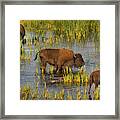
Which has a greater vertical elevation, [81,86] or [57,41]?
[57,41]

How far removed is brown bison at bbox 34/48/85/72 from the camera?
1.14m

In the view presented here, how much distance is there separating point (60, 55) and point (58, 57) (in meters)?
0.01

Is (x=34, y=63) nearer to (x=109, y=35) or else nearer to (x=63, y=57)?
(x=63, y=57)

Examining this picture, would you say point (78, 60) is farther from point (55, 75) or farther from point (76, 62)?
point (55, 75)

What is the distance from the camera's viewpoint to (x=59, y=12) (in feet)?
3.73

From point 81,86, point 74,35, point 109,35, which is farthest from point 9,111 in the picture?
point 109,35

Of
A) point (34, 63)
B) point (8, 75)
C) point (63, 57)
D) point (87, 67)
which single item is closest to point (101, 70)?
point (87, 67)

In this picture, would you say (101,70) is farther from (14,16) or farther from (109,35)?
(14,16)

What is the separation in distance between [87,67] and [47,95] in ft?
0.72

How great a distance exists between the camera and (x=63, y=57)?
114cm

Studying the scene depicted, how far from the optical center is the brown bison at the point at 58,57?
1136 millimetres

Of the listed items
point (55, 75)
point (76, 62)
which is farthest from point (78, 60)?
point (55, 75)

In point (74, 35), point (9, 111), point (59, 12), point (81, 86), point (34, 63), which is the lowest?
point (9, 111)

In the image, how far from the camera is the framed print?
1.13m
